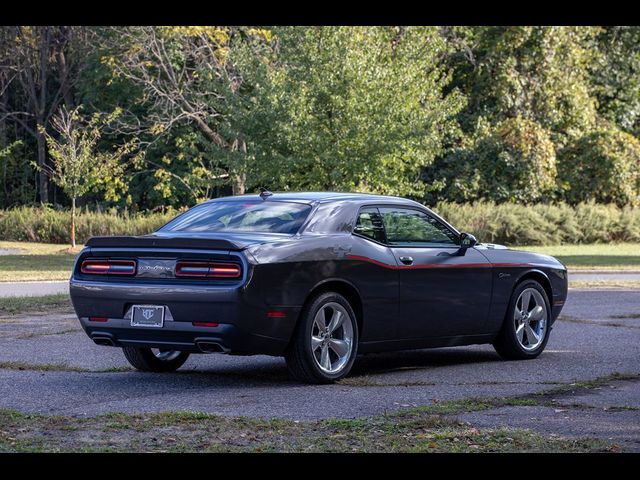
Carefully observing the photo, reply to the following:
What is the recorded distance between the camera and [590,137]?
51000 millimetres

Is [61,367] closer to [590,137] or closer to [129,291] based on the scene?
[129,291]

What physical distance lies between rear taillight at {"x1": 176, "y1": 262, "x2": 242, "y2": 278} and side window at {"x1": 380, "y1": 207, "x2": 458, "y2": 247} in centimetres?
183

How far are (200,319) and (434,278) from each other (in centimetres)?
248

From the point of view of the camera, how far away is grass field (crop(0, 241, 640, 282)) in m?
27.8

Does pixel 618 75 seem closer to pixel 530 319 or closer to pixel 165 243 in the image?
pixel 530 319

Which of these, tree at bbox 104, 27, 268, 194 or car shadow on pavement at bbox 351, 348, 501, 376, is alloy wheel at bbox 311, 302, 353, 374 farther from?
tree at bbox 104, 27, 268, 194

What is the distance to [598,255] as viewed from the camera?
37.1m

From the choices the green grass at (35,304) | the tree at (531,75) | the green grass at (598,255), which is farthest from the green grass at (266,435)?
the tree at (531,75)

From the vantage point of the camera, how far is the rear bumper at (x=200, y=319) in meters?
10.1

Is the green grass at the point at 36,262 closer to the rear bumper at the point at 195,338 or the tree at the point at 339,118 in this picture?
the tree at the point at 339,118
